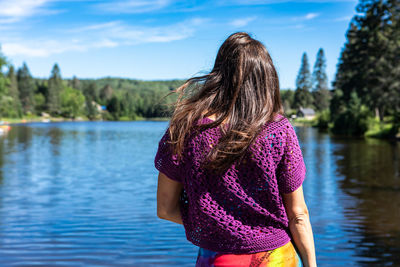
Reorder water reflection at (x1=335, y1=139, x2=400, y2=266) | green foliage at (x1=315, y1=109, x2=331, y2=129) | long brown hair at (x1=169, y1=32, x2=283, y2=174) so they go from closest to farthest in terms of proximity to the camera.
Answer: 1. long brown hair at (x1=169, y1=32, x2=283, y2=174)
2. water reflection at (x1=335, y1=139, x2=400, y2=266)
3. green foliage at (x1=315, y1=109, x2=331, y2=129)

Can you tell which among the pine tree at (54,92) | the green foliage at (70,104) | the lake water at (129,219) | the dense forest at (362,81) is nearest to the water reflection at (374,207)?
the lake water at (129,219)

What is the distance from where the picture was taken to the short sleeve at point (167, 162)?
1783mm

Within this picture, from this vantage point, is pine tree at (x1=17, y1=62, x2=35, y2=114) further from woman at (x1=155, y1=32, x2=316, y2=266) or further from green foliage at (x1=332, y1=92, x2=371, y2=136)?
woman at (x1=155, y1=32, x2=316, y2=266)

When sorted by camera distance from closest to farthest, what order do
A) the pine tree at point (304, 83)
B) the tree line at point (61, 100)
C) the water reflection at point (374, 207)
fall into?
the water reflection at point (374, 207) → the pine tree at point (304, 83) → the tree line at point (61, 100)

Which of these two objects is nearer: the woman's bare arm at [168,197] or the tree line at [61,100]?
the woman's bare arm at [168,197]

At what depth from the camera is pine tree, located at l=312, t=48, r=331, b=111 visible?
76.6 metres

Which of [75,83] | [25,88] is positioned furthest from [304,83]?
[75,83]

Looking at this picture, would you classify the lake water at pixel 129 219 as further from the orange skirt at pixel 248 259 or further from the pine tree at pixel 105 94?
the pine tree at pixel 105 94

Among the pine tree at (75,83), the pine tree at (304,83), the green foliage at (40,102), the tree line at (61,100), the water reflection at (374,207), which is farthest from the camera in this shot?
the pine tree at (75,83)

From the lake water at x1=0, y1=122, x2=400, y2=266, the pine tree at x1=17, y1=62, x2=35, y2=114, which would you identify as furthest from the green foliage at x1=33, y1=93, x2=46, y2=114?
the lake water at x1=0, y1=122, x2=400, y2=266

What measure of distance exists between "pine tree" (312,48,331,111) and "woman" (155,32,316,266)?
250 feet

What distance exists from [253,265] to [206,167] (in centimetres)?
41

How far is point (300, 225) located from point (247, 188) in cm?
28

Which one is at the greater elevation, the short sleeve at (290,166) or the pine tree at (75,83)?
the pine tree at (75,83)
